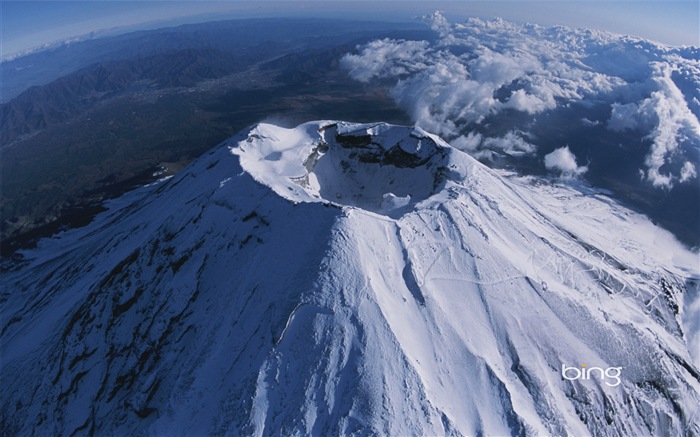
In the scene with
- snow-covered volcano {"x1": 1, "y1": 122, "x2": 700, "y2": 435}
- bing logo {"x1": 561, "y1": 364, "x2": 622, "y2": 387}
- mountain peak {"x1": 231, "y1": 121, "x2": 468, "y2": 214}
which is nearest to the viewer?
snow-covered volcano {"x1": 1, "y1": 122, "x2": 700, "y2": 435}

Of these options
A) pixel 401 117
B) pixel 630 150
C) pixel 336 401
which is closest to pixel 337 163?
pixel 336 401

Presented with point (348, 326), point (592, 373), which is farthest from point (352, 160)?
point (592, 373)

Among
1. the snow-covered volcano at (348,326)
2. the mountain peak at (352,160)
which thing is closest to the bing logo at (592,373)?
the snow-covered volcano at (348,326)

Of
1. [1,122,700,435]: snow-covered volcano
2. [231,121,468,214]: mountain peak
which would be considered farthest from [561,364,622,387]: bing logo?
[231,121,468,214]: mountain peak

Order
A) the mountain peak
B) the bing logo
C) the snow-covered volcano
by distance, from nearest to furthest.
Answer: the snow-covered volcano → the bing logo → the mountain peak

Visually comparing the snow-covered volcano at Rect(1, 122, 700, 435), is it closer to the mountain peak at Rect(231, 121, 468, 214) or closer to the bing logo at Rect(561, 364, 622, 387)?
the bing logo at Rect(561, 364, 622, 387)

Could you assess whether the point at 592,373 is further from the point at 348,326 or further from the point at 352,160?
the point at 352,160
